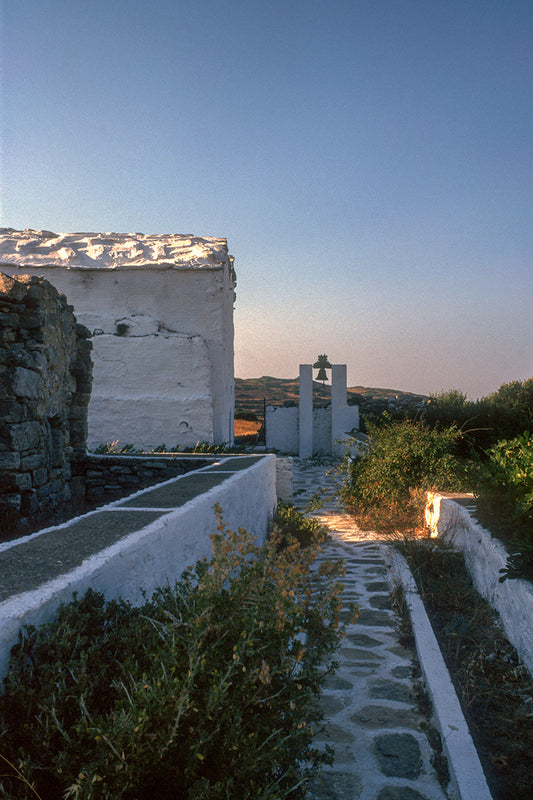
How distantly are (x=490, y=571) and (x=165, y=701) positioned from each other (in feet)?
13.0

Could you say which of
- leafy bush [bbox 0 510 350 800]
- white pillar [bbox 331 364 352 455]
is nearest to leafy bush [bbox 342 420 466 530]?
leafy bush [bbox 0 510 350 800]

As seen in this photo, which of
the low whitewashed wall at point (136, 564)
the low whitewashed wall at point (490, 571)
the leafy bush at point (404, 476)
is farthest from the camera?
the leafy bush at point (404, 476)

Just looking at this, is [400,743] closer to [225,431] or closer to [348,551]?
[348,551]

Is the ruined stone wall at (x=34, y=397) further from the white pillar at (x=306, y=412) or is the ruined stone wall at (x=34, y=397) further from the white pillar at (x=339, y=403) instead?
the white pillar at (x=339, y=403)

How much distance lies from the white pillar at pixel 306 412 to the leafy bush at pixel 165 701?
1838 centimetres

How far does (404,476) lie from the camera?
29.2 feet

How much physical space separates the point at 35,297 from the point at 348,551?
485 centimetres

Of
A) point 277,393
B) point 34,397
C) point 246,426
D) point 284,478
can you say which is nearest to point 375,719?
point 34,397

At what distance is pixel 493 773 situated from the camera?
283 cm

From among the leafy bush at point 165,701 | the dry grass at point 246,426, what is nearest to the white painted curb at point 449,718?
the leafy bush at point 165,701

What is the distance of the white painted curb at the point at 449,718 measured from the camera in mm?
2641

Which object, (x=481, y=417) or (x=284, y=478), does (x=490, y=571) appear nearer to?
(x=284, y=478)

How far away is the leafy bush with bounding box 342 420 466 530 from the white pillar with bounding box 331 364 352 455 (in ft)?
35.6

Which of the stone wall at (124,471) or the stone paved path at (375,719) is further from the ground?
the stone wall at (124,471)
